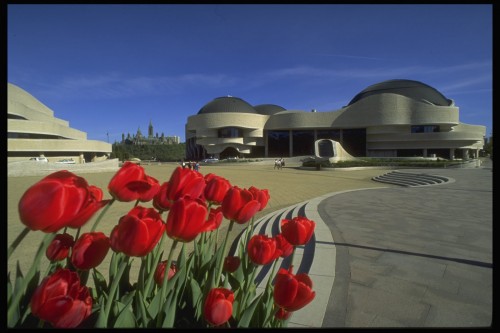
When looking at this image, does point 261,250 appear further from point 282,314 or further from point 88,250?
point 88,250

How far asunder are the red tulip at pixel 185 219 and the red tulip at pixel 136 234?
4 cm

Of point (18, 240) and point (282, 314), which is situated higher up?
point (18, 240)

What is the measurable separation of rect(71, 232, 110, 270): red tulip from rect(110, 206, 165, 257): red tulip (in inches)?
7.7

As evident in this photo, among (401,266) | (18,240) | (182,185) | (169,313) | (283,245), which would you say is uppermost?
(182,185)

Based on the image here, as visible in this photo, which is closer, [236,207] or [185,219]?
[185,219]

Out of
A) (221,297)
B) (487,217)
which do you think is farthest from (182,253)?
(487,217)

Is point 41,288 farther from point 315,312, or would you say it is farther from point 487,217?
point 315,312

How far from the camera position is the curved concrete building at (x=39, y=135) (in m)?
0.76

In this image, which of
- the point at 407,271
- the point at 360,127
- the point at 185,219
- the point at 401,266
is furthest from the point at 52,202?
the point at 360,127

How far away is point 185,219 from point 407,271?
3219 mm

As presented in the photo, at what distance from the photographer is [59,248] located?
1.19 metres

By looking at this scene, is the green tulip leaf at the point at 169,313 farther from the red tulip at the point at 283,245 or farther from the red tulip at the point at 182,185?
the red tulip at the point at 283,245

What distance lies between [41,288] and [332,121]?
60.2 meters

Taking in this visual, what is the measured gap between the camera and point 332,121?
5788 centimetres
